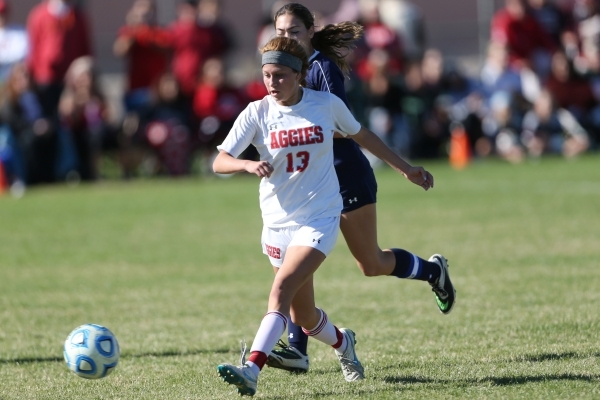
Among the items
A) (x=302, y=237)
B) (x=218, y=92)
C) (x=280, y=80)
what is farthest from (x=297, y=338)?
(x=218, y=92)

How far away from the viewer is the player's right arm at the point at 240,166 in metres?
4.92

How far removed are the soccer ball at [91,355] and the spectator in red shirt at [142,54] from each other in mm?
12038

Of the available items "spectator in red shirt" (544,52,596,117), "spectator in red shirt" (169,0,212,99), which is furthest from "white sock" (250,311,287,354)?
"spectator in red shirt" (544,52,596,117)

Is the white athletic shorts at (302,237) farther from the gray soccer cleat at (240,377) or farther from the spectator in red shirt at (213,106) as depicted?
the spectator in red shirt at (213,106)

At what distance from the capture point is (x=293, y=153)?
520cm

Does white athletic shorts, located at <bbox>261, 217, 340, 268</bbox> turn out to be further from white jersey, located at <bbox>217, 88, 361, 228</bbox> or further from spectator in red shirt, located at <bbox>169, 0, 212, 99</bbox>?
spectator in red shirt, located at <bbox>169, 0, 212, 99</bbox>

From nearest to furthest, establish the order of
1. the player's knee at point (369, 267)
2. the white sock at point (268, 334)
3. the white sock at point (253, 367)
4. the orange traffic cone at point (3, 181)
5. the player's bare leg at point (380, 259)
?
the white sock at point (253, 367) < the white sock at point (268, 334) < the player's bare leg at point (380, 259) < the player's knee at point (369, 267) < the orange traffic cone at point (3, 181)

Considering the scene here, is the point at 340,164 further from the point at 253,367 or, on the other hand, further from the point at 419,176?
the point at 253,367

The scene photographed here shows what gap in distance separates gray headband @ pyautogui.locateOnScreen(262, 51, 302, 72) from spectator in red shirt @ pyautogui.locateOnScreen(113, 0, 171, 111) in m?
12.2

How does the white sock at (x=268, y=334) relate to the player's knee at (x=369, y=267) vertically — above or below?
below

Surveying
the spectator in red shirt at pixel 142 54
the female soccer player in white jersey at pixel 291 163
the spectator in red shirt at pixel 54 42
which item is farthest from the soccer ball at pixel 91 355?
the spectator in red shirt at pixel 142 54

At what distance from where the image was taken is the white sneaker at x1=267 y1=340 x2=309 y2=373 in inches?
225

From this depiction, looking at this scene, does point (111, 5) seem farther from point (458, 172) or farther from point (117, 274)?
point (117, 274)

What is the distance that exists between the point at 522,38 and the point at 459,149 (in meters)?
3.01
